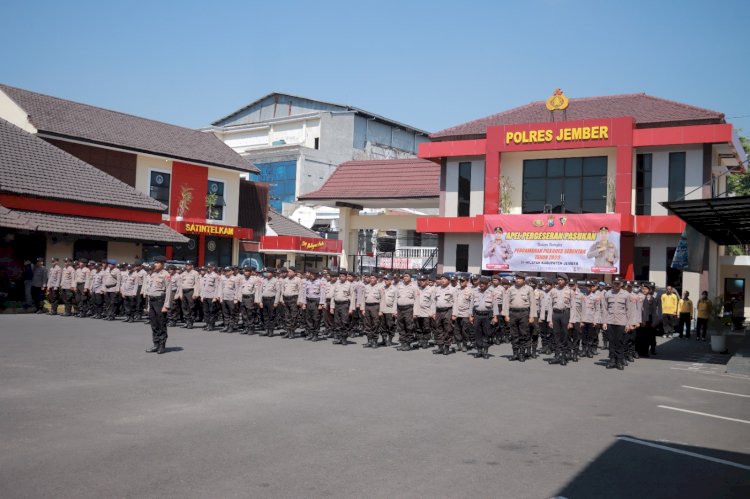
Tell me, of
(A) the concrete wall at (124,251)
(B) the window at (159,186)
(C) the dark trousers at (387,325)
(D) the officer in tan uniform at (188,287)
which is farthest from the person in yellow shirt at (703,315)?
(B) the window at (159,186)

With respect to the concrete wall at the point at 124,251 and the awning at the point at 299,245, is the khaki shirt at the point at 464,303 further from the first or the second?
the awning at the point at 299,245

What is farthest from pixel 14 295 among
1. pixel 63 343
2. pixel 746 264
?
pixel 746 264

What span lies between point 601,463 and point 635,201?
23.8 metres

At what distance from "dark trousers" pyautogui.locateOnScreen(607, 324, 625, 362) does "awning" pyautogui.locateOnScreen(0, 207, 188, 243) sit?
18.8 metres

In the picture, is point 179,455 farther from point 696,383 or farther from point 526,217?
point 526,217

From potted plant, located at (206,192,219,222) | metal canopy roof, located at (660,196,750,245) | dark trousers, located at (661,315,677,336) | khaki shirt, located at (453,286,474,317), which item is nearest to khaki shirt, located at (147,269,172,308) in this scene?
khaki shirt, located at (453,286,474,317)

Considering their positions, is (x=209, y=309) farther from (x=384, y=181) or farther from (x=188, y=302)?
(x=384, y=181)

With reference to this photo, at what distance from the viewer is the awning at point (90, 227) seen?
913 inches

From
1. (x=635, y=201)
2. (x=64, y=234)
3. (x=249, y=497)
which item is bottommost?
(x=249, y=497)

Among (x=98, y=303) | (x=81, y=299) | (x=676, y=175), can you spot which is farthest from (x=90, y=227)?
(x=676, y=175)

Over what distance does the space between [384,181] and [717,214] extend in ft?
72.5

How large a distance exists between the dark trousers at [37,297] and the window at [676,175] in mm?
24371

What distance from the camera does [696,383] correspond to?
1273 centimetres

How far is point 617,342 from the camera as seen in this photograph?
48.8ft
